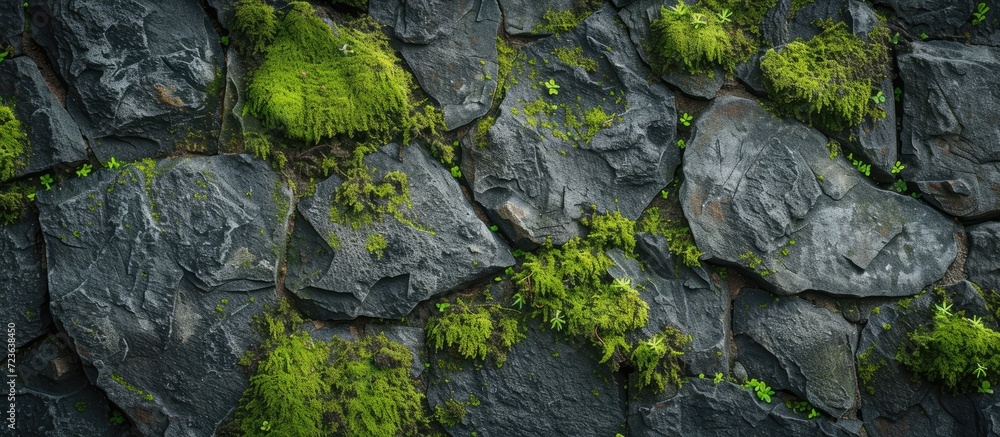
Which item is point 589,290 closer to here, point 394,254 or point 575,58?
point 394,254

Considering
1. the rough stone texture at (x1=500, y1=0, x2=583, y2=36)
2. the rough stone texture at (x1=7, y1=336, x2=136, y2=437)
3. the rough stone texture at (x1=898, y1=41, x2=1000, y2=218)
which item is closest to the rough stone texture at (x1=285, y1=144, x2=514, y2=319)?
the rough stone texture at (x1=500, y1=0, x2=583, y2=36)

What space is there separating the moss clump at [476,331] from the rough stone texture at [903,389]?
248 centimetres

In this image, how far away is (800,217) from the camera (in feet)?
16.0

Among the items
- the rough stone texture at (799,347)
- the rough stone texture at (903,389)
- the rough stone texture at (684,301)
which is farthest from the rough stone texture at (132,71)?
the rough stone texture at (903,389)

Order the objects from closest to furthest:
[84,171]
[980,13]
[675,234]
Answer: [84,171] → [675,234] → [980,13]

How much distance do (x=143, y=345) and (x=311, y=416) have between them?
46.6 inches

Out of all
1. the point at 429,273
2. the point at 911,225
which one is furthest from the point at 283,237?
the point at 911,225

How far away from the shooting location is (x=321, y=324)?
4785 mm

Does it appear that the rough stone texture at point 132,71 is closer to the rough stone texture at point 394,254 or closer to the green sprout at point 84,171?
the green sprout at point 84,171

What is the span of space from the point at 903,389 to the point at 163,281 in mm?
5057

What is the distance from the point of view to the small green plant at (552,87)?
200 inches

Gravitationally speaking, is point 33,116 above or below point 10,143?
above

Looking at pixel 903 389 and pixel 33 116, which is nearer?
pixel 33 116

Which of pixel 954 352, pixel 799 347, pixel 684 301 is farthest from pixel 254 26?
pixel 954 352
